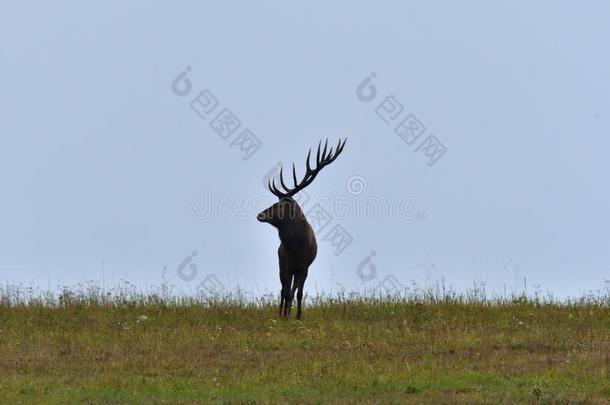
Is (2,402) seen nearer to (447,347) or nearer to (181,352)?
(181,352)

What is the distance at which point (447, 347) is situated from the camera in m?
13.1

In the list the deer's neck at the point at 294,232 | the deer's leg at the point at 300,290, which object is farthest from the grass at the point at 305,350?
the deer's neck at the point at 294,232

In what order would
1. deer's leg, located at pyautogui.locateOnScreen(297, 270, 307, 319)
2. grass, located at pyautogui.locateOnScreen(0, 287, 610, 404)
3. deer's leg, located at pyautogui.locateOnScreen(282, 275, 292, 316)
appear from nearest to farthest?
1. grass, located at pyautogui.locateOnScreen(0, 287, 610, 404)
2. deer's leg, located at pyautogui.locateOnScreen(297, 270, 307, 319)
3. deer's leg, located at pyautogui.locateOnScreen(282, 275, 292, 316)

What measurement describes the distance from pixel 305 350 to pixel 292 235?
3245 mm

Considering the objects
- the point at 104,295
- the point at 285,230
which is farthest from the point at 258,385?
the point at 104,295

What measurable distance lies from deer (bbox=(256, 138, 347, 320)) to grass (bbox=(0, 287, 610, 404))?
0.52 meters

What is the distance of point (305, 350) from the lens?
42.7 feet

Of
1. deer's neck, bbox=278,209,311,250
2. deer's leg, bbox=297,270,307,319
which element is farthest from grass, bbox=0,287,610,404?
deer's neck, bbox=278,209,311,250

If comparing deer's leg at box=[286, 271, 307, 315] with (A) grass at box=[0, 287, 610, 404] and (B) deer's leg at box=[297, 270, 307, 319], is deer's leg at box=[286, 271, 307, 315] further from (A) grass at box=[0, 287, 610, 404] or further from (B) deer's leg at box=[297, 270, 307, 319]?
(A) grass at box=[0, 287, 610, 404]

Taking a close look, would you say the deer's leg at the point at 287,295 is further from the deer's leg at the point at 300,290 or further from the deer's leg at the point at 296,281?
the deer's leg at the point at 300,290

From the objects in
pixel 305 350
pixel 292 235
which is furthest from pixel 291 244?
pixel 305 350

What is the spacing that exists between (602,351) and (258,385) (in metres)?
4.55

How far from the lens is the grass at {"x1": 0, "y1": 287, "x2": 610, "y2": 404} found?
10.3 meters

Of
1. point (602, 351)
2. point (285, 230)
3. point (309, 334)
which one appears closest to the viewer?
point (602, 351)
